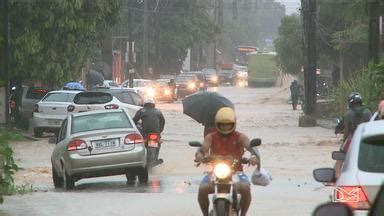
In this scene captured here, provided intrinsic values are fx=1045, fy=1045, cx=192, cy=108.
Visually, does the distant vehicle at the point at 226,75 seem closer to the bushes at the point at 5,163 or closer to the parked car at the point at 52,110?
the parked car at the point at 52,110

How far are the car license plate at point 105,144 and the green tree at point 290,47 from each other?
167ft

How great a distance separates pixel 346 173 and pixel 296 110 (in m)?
49.0

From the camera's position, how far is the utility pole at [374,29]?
28987 mm

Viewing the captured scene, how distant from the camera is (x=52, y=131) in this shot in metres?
32.8

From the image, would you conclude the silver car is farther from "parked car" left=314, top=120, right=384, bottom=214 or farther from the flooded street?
"parked car" left=314, top=120, right=384, bottom=214

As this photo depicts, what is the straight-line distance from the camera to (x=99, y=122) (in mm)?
19547

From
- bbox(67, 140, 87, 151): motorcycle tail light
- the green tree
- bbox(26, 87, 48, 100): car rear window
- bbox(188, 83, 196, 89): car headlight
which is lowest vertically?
bbox(188, 83, 196, 89): car headlight

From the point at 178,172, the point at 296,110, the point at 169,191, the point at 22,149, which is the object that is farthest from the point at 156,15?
the point at 169,191

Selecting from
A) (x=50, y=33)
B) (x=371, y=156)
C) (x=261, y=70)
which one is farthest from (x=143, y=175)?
(x=261, y=70)

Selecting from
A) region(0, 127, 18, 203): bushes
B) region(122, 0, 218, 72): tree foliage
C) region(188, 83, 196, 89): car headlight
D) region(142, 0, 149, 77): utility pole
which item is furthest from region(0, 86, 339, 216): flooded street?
region(122, 0, 218, 72): tree foliage

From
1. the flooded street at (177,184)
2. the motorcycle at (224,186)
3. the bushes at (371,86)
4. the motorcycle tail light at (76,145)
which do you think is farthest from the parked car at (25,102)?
the motorcycle at (224,186)

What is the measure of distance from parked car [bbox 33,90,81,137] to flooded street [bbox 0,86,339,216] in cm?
73

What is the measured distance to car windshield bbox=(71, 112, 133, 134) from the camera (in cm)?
1939

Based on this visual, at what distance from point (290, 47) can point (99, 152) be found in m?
52.7
